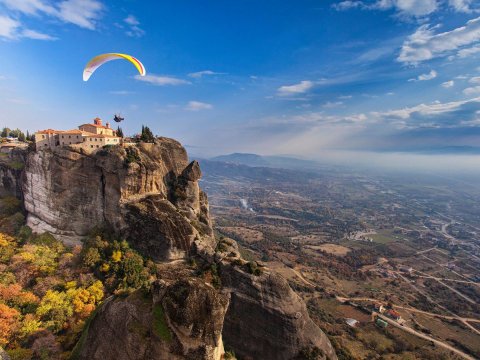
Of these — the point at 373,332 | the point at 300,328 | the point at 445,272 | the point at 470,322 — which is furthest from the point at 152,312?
the point at 445,272

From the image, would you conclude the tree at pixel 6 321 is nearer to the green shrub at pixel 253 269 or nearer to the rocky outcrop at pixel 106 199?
the rocky outcrop at pixel 106 199

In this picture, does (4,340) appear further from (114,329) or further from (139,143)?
(139,143)

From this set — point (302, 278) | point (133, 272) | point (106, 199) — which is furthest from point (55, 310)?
point (302, 278)

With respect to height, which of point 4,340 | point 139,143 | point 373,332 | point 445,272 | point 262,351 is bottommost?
point 445,272

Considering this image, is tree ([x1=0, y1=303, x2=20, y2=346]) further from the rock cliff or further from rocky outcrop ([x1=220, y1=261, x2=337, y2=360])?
rocky outcrop ([x1=220, y1=261, x2=337, y2=360])

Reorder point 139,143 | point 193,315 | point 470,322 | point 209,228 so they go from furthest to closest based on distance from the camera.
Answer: point 470,322, point 209,228, point 139,143, point 193,315

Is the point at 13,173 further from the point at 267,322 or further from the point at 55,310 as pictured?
the point at 267,322

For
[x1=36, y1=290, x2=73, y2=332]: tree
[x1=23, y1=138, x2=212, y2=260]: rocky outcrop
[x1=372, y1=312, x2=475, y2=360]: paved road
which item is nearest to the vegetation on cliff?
[x1=36, y1=290, x2=73, y2=332]: tree
